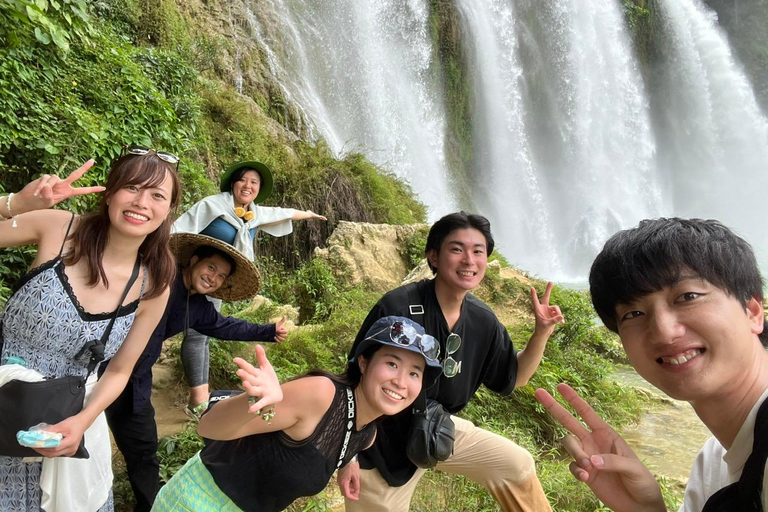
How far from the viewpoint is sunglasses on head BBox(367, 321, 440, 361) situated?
1683 millimetres

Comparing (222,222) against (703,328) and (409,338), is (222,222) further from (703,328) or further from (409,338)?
(703,328)

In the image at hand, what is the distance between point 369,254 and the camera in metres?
6.77

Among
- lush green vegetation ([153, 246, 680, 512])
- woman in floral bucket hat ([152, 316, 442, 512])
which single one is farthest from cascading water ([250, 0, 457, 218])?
woman in floral bucket hat ([152, 316, 442, 512])

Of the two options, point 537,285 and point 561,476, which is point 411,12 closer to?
point 537,285

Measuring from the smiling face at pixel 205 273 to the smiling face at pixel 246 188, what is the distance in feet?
3.30

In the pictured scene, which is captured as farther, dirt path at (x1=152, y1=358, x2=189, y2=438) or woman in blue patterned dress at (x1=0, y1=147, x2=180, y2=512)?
dirt path at (x1=152, y1=358, x2=189, y2=438)

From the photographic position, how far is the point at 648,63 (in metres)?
24.8

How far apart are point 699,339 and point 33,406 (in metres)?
1.90

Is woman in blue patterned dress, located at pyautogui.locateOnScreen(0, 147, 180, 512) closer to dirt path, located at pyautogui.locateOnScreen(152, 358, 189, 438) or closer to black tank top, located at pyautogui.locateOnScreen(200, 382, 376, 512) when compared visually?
black tank top, located at pyautogui.locateOnScreen(200, 382, 376, 512)

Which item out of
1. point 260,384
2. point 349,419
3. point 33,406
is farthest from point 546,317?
point 33,406

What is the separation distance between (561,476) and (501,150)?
Answer: 17.4 meters

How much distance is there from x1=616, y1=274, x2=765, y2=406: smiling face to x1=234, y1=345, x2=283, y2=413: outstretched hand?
964 millimetres

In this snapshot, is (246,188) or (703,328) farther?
(246,188)

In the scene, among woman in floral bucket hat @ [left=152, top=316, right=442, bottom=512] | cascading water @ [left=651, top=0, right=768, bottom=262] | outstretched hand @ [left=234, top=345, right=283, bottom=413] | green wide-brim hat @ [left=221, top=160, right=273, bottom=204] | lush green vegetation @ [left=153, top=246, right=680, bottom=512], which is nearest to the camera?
outstretched hand @ [left=234, top=345, right=283, bottom=413]
